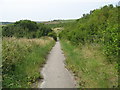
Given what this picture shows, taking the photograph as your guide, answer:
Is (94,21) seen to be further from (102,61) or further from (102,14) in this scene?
(102,61)

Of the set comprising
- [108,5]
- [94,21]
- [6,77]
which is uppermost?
[108,5]

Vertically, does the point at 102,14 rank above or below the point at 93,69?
above

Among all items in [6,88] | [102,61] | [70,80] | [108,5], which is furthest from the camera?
[108,5]

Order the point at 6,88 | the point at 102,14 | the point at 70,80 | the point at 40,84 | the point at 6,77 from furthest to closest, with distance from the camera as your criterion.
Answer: the point at 102,14
the point at 70,80
the point at 40,84
the point at 6,77
the point at 6,88

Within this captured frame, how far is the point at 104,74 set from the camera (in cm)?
712

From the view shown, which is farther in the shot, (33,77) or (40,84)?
(33,77)

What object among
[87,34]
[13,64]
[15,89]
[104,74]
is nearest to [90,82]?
[104,74]

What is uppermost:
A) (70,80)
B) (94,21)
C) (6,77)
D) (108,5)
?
(108,5)

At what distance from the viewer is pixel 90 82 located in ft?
21.4

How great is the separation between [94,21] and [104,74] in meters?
9.84

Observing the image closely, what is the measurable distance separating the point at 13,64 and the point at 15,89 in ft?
7.52

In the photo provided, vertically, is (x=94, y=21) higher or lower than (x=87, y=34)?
higher

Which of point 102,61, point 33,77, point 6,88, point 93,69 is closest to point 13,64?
point 33,77

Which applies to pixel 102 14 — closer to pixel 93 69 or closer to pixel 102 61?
pixel 102 61
